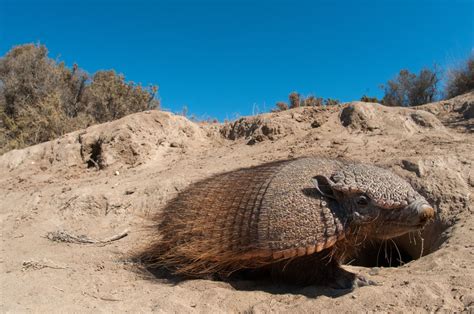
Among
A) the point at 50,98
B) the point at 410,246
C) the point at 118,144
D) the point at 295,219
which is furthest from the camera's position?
the point at 50,98

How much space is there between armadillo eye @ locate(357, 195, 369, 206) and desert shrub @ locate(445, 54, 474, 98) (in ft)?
28.5

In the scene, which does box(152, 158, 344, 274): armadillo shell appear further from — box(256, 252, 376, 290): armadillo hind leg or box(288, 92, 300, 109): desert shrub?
box(288, 92, 300, 109): desert shrub

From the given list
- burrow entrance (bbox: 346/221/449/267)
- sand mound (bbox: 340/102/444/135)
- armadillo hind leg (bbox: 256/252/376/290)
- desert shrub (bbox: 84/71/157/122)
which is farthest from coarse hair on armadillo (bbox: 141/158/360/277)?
desert shrub (bbox: 84/71/157/122)

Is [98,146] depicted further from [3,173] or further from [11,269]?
[11,269]

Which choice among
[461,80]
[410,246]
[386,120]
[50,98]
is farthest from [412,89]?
[50,98]

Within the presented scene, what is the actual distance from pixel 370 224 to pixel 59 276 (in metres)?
2.99

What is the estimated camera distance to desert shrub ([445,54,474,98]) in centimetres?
1012

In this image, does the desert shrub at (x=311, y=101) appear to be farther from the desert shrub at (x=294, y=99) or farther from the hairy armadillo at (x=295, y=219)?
the hairy armadillo at (x=295, y=219)

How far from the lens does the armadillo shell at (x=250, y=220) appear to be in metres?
2.92

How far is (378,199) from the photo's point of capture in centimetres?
293

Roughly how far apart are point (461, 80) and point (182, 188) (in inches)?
340

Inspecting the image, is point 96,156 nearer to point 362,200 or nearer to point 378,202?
point 362,200

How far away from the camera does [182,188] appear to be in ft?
19.5

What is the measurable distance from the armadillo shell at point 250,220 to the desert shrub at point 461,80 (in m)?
8.68
